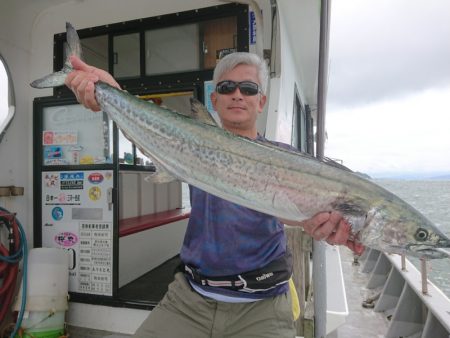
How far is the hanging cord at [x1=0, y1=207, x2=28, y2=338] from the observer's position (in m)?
3.60

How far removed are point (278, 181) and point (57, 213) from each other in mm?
3542

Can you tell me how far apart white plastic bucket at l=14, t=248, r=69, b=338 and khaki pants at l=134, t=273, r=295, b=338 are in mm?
2308

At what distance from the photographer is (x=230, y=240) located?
Result: 188cm

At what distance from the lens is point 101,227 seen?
4.03 m

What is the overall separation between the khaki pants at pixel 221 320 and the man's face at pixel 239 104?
39.1 inches

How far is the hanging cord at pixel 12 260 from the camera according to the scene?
3.60 m

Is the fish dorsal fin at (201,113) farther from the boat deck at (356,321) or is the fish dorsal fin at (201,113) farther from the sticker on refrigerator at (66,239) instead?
the sticker on refrigerator at (66,239)

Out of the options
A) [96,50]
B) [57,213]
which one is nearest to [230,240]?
[57,213]

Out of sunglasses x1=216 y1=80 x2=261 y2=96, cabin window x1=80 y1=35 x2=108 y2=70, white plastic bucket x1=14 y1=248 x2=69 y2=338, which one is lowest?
white plastic bucket x1=14 y1=248 x2=69 y2=338

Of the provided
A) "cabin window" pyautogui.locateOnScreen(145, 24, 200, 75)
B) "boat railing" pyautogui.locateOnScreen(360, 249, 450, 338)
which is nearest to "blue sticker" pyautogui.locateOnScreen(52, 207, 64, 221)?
"cabin window" pyautogui.locateOnScreen(145, 24, 200, 75)

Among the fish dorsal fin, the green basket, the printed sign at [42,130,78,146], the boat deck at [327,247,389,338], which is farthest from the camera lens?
the boat deck at [327,247,389,338]

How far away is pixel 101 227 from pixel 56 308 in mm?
936

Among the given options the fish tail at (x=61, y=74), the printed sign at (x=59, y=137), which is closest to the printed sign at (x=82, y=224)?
the printed sign at (x=59, y=137)

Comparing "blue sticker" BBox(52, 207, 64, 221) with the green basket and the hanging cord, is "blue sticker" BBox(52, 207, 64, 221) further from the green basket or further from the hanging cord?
the green basket
